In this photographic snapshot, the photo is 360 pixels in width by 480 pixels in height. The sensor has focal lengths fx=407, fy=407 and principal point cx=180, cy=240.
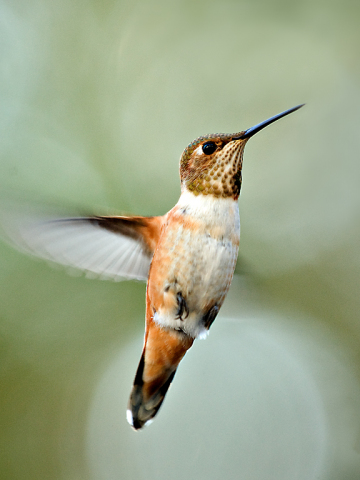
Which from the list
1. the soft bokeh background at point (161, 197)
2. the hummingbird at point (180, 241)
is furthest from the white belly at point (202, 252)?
the soft bokeh background at point (161, 197)

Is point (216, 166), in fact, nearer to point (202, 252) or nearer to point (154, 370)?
point (202, 252)

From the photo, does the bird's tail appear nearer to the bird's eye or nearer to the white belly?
the white belly

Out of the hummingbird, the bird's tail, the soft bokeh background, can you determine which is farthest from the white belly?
the soft bokeh background

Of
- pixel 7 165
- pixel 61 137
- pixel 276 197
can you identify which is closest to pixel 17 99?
pixel 61 137

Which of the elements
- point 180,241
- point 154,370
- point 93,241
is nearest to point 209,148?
point 180,241

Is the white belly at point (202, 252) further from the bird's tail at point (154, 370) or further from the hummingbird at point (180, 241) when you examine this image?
the bird's tail at point (154, 370)

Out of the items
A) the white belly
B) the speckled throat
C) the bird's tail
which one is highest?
the speckled throat
